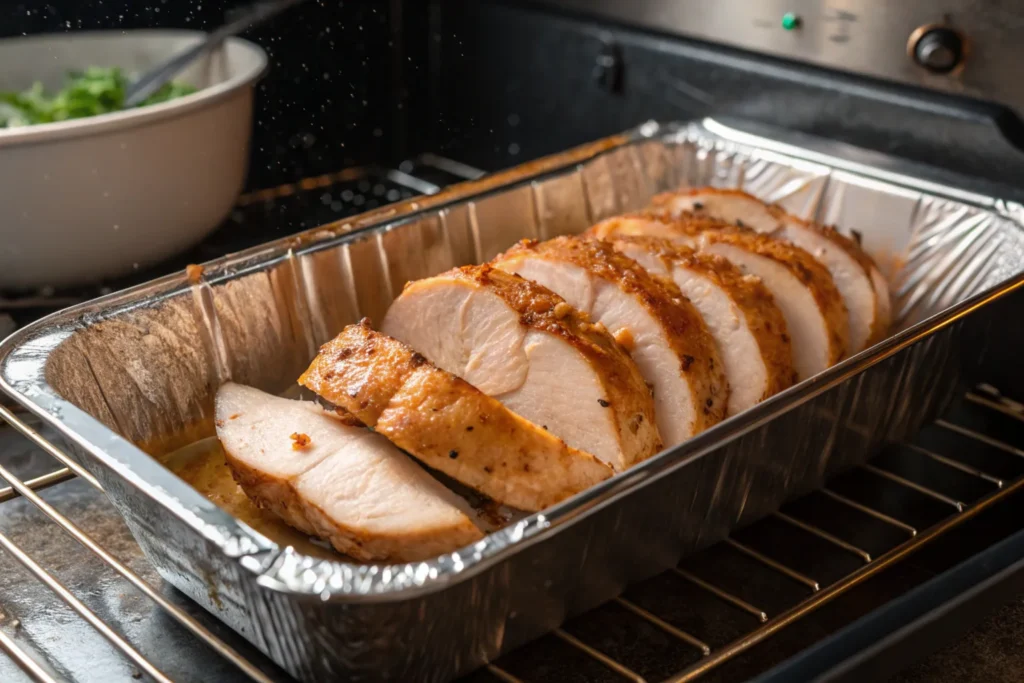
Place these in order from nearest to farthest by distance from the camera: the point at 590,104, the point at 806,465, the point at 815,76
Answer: the point at 806,465 < the point at 815,76 < the point at 590,104

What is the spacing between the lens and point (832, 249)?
7.57 feet

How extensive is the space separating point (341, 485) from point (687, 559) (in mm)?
604

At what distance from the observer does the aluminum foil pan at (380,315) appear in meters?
1.35

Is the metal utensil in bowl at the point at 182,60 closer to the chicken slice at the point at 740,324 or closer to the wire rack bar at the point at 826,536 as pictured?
the chicken slice at the point at 740,324

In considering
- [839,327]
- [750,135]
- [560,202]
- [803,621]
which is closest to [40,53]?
[560,202]

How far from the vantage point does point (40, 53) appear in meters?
2.85

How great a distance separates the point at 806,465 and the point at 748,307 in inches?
12.6

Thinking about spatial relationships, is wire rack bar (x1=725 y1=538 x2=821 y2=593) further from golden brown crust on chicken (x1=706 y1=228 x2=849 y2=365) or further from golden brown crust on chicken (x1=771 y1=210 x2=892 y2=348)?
golden brown crust on chicken (x1=771 y1=210 x2=892 y2=348)

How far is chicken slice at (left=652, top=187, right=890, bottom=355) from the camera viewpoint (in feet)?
7.48

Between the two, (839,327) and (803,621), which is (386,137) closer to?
(839,327)

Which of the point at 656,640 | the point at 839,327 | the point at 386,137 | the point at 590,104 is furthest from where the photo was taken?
the point at 386,137

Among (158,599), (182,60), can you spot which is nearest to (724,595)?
(158,599)

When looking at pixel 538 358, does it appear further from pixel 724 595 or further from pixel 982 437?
pixel 982 437

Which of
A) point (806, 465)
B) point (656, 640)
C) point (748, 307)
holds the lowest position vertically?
point (656, 640)
